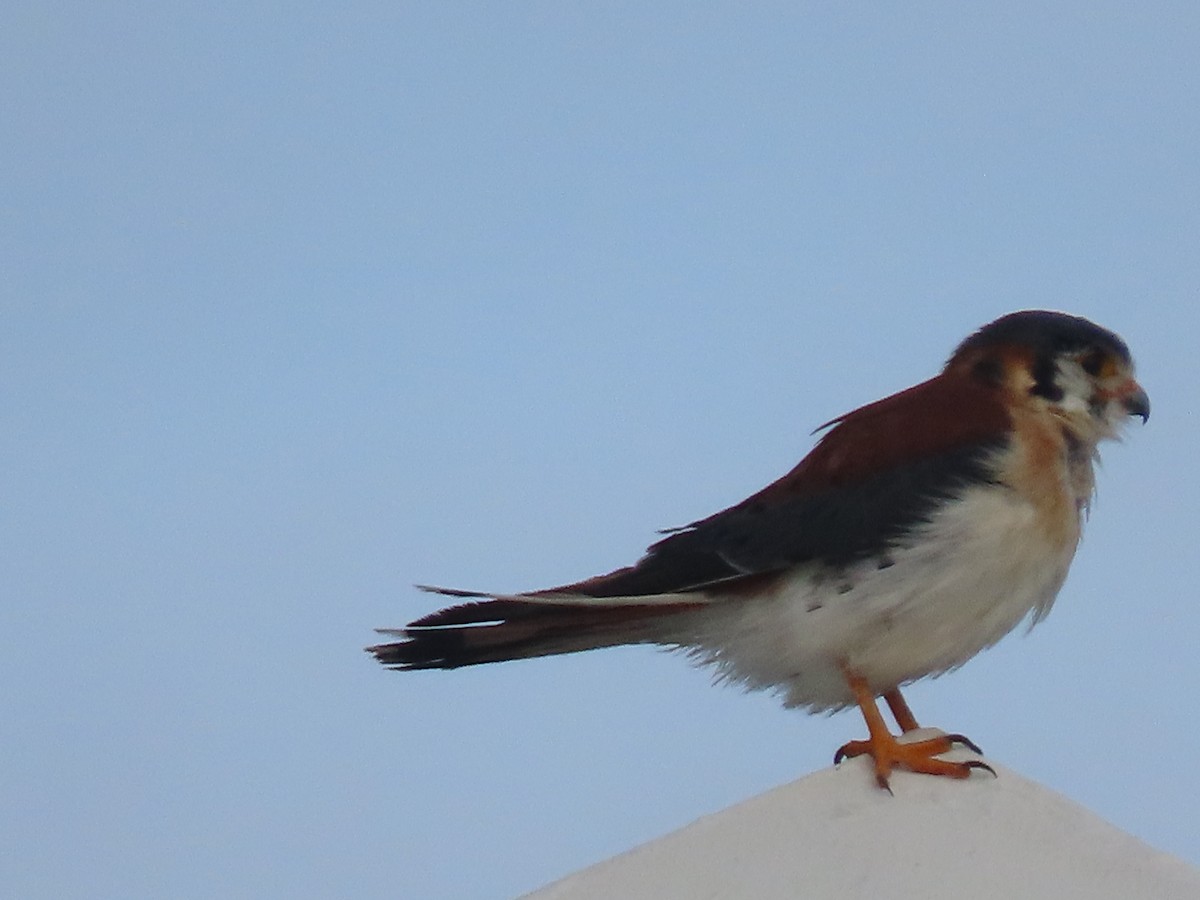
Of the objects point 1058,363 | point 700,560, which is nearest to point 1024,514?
point 1058,363

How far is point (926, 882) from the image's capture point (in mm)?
2980

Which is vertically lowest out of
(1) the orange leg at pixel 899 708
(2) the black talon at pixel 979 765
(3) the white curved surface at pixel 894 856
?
(3) the white curved surface at pixel 894 856

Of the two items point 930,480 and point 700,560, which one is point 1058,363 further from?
point 700,560

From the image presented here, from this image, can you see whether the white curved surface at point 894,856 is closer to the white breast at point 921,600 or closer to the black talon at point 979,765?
the black talon at point 979,765

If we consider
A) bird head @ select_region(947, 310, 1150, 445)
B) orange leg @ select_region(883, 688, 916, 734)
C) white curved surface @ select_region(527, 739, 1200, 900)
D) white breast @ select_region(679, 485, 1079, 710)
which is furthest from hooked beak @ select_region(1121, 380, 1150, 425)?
white curved surface @ select_region(527, 739, 1200, 900)

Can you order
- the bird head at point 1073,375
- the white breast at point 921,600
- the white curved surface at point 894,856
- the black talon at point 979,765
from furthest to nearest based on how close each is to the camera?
the bird head at point 1073,375 → the white breast at point 921,600 → the black talon at point 979,765 → the white curved surface at point 894,856

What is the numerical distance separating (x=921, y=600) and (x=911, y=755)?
53 centimetres

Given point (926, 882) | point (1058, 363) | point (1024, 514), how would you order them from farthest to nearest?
point (1058, 363) → point (1024, 514) → point (926, 882)

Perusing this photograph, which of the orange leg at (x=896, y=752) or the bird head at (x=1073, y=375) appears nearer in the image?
the orange leg at (x=896, y=752)

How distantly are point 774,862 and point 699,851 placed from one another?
0.48 ft

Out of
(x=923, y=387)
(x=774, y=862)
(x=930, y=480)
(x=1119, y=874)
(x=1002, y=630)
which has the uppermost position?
(x=923, y=387)

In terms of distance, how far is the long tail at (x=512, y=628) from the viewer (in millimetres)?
4309

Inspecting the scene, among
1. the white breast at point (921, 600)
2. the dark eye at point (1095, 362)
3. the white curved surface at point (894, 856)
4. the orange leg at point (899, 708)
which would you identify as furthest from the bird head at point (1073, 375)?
the white curved surface at point (894, 856)

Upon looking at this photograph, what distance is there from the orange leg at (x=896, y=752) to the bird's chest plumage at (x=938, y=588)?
0.55 ft
